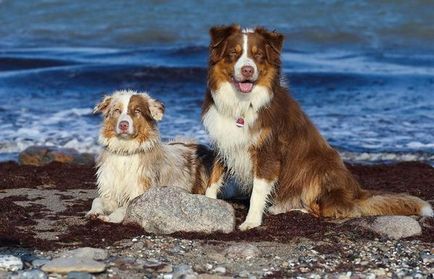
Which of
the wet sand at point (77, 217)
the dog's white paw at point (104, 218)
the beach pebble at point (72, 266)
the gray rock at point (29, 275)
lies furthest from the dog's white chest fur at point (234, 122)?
the gray rock at point (29, 275)

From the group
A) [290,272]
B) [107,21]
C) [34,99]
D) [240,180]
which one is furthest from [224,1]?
[290,272]

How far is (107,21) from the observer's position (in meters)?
30.3

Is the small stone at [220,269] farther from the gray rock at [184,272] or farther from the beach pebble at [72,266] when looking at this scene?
the beach pebble at [72,266]

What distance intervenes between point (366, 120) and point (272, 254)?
29.5 feet

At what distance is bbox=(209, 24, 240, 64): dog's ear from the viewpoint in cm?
924

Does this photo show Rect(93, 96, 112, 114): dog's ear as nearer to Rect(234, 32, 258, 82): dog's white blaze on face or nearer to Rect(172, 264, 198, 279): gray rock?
Rect(234, 32, 258, 82): dog's white blaze on face

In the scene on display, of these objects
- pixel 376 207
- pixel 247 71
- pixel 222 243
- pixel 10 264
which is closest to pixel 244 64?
pixel 247 71

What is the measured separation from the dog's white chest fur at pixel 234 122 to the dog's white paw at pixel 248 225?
484mm

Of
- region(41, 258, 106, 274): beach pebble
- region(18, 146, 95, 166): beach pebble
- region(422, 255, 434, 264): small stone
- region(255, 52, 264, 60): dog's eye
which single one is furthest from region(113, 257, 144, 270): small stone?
region(18, 146, 95, 166): beach pebble

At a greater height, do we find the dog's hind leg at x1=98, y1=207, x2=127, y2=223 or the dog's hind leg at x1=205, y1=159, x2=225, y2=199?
the dog's hind leg at x1=205, y1=159, x2=225, y2=199

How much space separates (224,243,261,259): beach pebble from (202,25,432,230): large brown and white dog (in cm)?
103

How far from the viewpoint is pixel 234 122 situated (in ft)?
30.8

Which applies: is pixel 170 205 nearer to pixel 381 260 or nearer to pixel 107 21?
pixel 381 260

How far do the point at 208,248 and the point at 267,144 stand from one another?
147 cm
